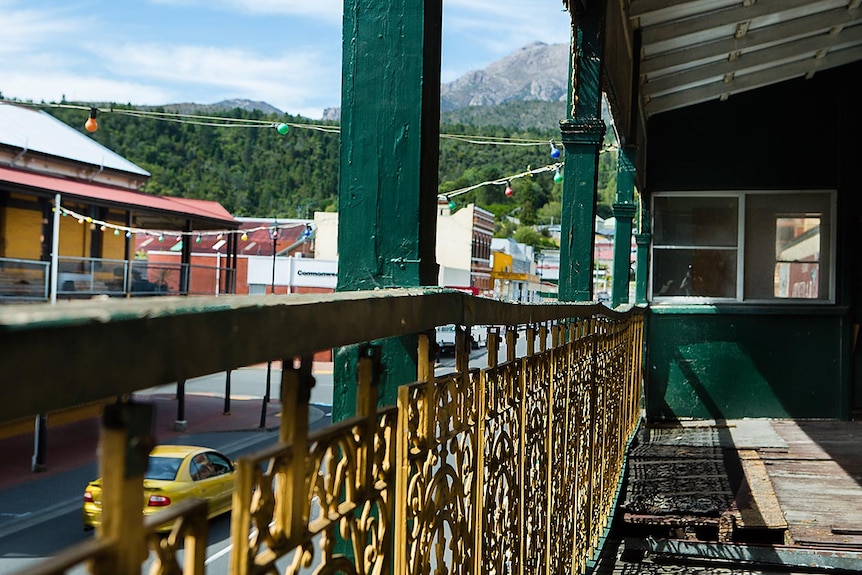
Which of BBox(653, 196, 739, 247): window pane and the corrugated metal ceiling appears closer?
the corrugated metal ceiling

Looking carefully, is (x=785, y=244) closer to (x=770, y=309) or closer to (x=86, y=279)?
(x=770, y=309)

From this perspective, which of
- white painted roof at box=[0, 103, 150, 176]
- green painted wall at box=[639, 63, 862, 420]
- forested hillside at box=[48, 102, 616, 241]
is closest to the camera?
green painted wall at box=[639, 63, 862, 420]

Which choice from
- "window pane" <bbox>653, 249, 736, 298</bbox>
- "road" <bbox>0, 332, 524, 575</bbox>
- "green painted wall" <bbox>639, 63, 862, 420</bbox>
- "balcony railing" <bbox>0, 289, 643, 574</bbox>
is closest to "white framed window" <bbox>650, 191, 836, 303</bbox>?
"window pane" <bbox>653, 249, 736, 298</bbox>

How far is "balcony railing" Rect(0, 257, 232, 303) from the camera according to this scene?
17.4 m

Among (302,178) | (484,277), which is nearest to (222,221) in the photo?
(484,277)

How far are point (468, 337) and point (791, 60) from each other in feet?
29.2

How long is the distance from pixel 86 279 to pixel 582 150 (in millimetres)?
15230

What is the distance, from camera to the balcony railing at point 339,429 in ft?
2.28

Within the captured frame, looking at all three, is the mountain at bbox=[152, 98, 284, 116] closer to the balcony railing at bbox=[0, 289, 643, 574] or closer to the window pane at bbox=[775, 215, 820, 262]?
the window pane at bbox=[775, 215, 820, 262]

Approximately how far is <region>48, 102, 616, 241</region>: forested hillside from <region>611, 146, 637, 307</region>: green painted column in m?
45.3

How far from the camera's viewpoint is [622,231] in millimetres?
11188

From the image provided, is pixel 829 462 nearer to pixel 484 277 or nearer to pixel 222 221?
pixel 222 221

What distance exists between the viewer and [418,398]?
1599 millimetres

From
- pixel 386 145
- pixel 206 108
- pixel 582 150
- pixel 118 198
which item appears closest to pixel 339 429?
pixel 386 145
